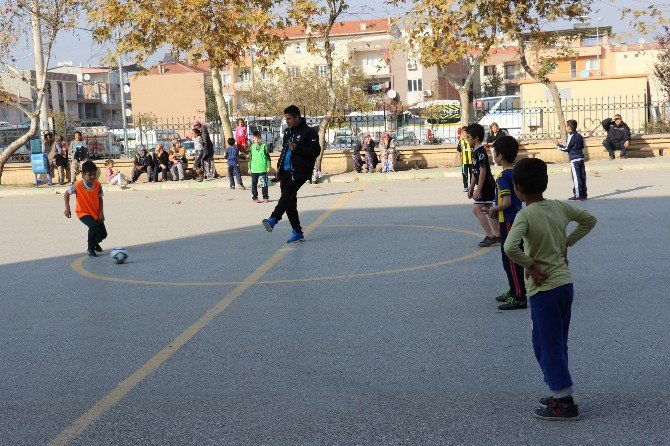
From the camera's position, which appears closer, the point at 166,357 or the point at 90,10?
the point at 166,357

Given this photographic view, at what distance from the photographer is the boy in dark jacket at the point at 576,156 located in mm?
17312

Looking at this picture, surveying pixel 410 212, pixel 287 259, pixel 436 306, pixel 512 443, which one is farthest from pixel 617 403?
pixel 410 212

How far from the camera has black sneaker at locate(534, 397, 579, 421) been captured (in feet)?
16.7

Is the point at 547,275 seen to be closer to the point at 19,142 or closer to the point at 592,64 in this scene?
the point at 19,142

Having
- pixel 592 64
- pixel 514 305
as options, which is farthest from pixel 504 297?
pixel 592 64

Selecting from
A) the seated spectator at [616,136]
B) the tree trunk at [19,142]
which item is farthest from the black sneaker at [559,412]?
the tree trunk at [19,142]

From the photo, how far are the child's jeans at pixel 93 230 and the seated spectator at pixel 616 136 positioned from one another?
19308 mm

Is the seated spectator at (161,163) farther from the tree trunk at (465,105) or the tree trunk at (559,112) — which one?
the tree trunk at (559,112)

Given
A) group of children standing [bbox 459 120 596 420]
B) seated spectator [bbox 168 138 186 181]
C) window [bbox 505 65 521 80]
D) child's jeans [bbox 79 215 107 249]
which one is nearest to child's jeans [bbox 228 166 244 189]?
seated spectator [bbox 168 138 186 181]

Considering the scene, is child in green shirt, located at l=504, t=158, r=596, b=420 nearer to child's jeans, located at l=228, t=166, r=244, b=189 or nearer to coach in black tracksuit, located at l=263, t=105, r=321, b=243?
coach in black tracksuit, located at l=263, t=105, r=321, b=243

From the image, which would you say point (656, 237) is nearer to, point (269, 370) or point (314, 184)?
point (269, 370)

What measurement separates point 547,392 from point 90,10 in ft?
83.6

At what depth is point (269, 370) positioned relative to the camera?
6.43m

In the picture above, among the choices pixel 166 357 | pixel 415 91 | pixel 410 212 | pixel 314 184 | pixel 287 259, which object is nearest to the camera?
pixel 166 357
